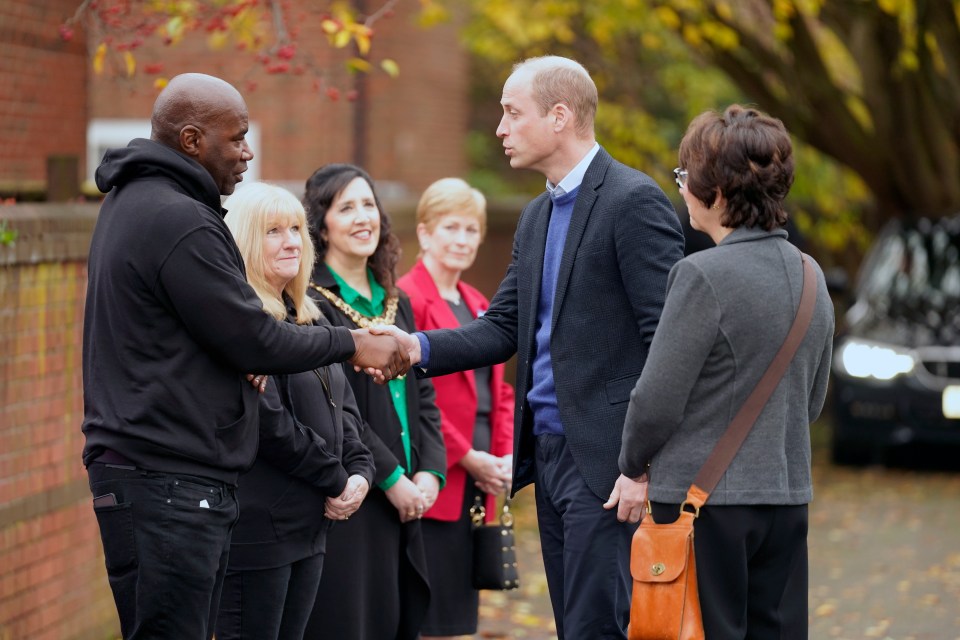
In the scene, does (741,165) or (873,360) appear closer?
(741,165)

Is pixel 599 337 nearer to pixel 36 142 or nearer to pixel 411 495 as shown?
pixel 411 495

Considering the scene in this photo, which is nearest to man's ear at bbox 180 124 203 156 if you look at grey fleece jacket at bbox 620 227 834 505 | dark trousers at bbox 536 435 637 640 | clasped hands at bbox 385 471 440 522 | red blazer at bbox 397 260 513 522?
grey fleece jacket at bbox 620 227 834 505

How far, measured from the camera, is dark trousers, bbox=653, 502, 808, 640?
4070 millimetres

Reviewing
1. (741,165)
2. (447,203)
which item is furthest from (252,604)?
(447,203)

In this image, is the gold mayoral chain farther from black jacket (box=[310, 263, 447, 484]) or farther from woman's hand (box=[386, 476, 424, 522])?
woman's hand (box=[386, 476, 424, 522])

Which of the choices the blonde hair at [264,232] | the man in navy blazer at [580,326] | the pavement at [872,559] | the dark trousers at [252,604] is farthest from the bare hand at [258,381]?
the pavement at [872,559]

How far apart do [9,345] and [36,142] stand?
10.4ft

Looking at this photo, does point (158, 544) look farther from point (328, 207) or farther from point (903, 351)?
point (903, 351)

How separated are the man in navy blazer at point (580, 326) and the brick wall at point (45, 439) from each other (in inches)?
90.1

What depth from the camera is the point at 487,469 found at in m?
6.23

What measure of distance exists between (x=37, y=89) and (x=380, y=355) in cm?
478

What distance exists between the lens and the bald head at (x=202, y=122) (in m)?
4.06

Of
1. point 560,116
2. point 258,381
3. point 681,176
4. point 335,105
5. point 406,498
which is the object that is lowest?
point 406,498

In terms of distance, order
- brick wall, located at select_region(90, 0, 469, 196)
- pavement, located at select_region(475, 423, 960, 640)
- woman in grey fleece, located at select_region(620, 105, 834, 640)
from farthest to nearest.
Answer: brick wall, located at select_region(90, 0, 469, 196) < pavement, located at select_region(475, 423, 960, 640) < woman in grey fleece, located at select_region(620, 105, 834, 640)
